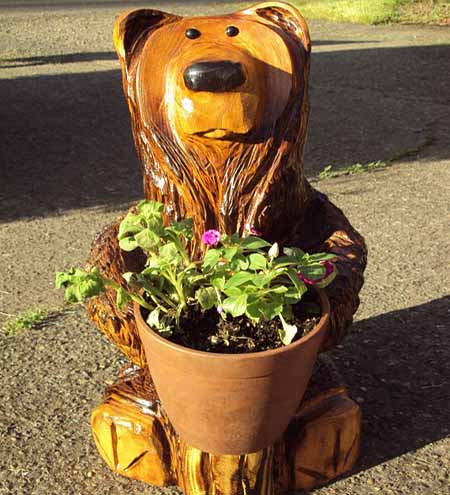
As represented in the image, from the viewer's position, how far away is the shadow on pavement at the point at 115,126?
15.2 ft

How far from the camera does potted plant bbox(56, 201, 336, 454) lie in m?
1.51

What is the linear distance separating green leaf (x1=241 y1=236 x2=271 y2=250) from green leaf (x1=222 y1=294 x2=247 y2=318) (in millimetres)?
125

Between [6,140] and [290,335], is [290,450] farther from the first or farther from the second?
[6,140]

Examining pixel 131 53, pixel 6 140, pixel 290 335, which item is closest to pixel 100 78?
pixel 6 140

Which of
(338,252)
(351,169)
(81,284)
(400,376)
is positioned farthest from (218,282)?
(351,169)

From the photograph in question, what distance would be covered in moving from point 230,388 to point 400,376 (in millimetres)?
1128

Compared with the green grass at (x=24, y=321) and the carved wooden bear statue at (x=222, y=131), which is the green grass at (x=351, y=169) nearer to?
the green grass at (x=24, y=321)

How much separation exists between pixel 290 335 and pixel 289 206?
0.45m

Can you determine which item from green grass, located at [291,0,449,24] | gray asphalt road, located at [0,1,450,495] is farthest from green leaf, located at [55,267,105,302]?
green grass, located at [291,0,449,24]

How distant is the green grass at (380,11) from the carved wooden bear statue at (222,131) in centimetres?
990

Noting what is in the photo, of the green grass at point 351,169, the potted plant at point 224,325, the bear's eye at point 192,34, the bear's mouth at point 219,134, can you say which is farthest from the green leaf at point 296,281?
the green grass at point 351,169

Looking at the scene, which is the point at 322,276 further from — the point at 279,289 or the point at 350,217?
the point at 350,217

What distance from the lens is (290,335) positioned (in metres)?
1.55

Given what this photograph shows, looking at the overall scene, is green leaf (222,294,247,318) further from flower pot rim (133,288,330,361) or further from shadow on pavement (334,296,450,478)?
shadow on pavement (334,296,450,478)
